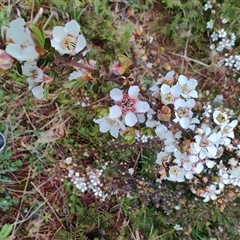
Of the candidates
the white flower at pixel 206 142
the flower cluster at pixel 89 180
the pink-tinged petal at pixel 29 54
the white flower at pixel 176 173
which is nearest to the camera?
the pink-tinged petal at pixel 29 54

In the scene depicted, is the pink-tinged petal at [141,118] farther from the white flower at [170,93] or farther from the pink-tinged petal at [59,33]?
the pink-tinged petal at [59,33]

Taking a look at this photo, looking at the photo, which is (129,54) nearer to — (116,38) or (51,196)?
(116,38)

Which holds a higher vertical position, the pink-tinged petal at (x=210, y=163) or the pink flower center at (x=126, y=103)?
the pink flower center at (x=126, y=103)

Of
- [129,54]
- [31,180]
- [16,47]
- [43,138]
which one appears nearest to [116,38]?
[129,54]

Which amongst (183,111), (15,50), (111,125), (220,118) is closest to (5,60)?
(15,50)

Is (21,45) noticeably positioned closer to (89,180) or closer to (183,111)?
(183,111)

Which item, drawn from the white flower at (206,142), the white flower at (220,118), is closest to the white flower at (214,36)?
the white flower at (220,118)

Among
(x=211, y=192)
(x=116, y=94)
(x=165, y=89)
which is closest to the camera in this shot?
(x=116, y=94)
